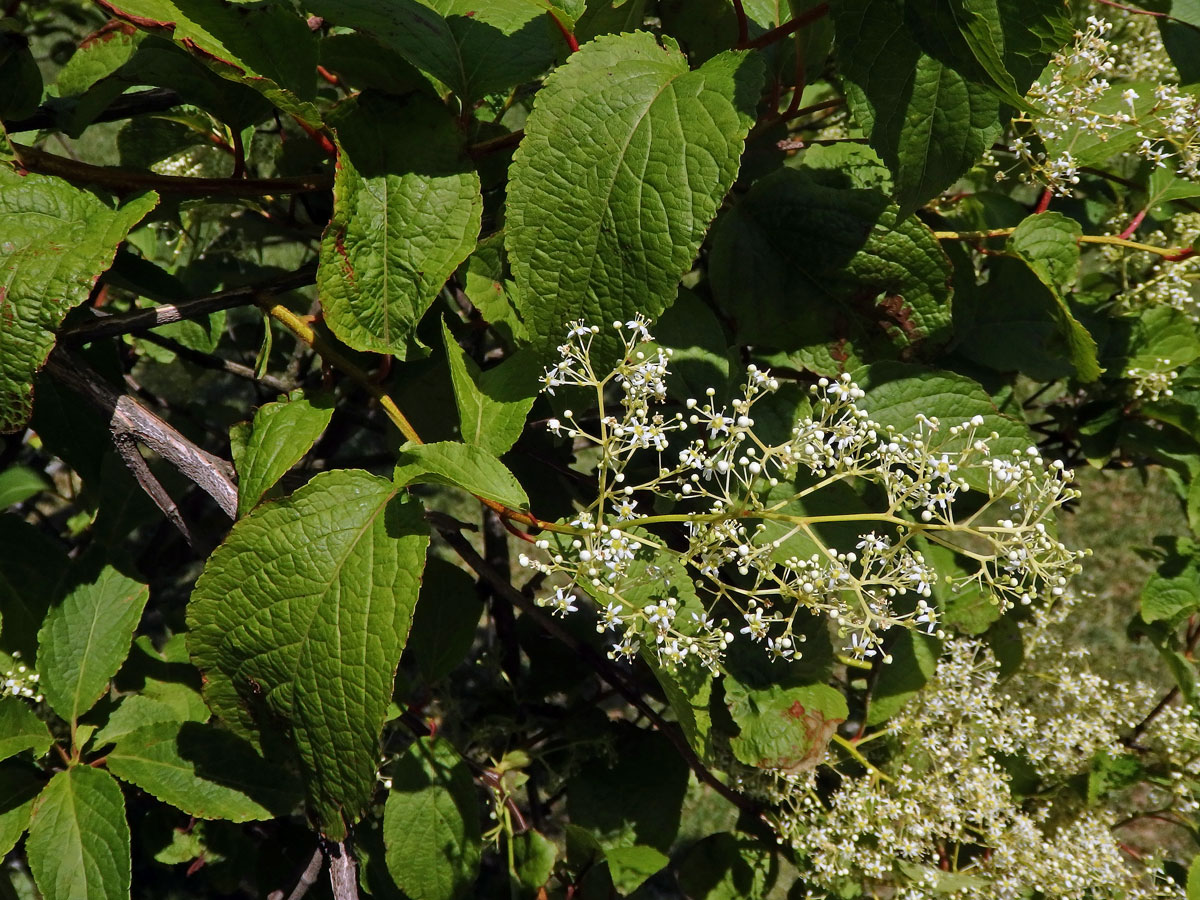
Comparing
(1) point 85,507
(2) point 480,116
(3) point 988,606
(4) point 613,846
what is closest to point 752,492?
(2) point 480,116

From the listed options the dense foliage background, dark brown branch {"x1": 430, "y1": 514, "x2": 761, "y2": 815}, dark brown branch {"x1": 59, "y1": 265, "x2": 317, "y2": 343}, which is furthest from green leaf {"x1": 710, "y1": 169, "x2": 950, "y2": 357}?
dark brown branch {"x1": 59, "y1": 265, "x2": 317, "y2": 343}

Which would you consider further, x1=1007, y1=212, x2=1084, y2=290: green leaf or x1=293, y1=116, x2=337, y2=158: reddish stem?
x1=1007, y1=212, x2=1084, y2=290: green leaf

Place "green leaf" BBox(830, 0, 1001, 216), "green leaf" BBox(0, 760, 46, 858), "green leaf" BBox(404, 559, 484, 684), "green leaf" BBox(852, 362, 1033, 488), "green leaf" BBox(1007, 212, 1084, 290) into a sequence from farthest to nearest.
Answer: "green leaf" BBox(404, 559, 484, 684) < "green leaf" BBox(1007, 212, 1084, 290) < "green leaf" BBox(0, 760, 46, 858) < "green leaf" BBox(852, 362, 1033, 488) < "green leaf" BBox(830, 0, 1001, 216)

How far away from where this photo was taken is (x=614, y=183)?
144cm

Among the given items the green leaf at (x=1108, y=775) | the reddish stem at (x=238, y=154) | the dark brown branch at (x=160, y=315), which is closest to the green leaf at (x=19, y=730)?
the dark brown branch at (x=160, y=315)

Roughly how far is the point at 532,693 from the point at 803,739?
41.3 inches

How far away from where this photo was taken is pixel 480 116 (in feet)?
6.59

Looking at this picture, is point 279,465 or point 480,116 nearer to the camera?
point 279,465

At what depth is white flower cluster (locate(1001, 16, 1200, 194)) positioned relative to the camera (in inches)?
75.3

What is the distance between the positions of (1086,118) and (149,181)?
1.97 m

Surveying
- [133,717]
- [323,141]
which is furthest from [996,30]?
[133,717]

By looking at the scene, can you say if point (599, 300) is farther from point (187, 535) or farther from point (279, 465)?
point (187, 535)

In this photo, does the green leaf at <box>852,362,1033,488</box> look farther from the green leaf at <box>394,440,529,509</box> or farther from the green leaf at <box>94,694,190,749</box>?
the green leaf at <box>94,694,190,749</box>

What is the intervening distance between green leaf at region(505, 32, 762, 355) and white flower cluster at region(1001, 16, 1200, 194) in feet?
2.72
